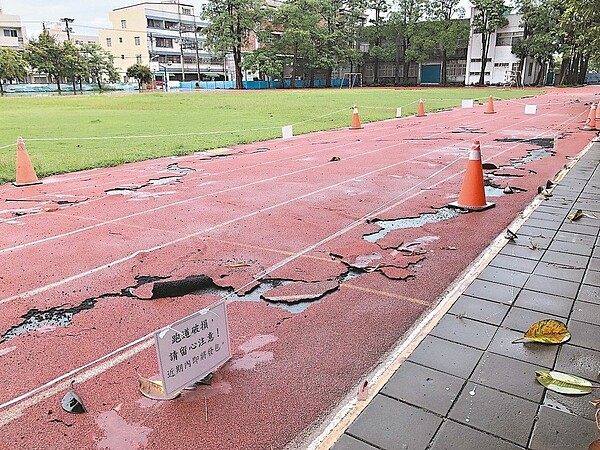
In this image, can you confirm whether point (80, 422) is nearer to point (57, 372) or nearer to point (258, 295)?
point (57, 372)

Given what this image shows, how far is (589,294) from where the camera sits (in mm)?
3500

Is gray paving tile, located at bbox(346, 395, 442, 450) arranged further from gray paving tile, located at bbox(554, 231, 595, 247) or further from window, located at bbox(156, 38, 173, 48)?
window, located at bbox(156, 38, 173, 48)

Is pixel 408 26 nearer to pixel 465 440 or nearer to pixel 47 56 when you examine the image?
pixel 47 56

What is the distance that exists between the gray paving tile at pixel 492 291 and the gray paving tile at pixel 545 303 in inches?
2.3

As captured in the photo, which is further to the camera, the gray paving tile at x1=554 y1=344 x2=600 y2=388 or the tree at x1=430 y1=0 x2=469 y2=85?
the tree at x1=430 y1=0 x2=469 y2=85

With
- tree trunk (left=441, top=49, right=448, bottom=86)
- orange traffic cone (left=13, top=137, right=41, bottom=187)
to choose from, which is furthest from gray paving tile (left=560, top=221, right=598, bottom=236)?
tree trunk (left=441, top=49, right=448, bottom=86)

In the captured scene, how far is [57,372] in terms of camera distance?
2896 millimetres

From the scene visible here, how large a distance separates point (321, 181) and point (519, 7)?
163 ft

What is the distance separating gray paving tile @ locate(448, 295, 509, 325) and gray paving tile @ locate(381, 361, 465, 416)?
29.3 inches

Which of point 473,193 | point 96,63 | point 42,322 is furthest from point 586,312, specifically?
point 96,63

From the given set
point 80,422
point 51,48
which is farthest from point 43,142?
point 51,48

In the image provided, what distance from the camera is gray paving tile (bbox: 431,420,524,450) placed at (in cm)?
209

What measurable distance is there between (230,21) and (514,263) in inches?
1987

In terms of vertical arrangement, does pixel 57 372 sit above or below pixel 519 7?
below
